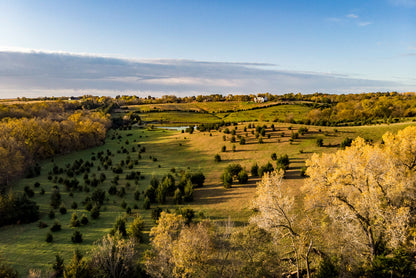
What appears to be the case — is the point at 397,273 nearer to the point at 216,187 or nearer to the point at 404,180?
the point at 404,180

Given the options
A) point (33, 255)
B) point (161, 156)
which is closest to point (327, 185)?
point (33, 255)

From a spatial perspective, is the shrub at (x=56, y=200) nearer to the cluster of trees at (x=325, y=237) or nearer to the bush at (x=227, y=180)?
the cluster of trees at (x=325, y=237)

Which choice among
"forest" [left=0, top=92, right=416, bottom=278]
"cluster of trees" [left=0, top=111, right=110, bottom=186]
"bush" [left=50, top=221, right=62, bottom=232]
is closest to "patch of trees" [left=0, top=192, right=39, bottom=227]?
"forest" [left=0, top=92, right=416, bottom=278]

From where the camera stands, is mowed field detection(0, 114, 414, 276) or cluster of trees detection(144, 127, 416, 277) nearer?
cluster of trees detection(144, 127, 416, 277)

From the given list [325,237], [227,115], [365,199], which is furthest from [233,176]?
[227,115]

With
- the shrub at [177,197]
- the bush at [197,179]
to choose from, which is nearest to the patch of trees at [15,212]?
the shrub at [177,197]

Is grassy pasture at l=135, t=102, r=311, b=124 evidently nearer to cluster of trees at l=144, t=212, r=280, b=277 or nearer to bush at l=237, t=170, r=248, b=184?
bush at l=237, t=170, r=248, b=184

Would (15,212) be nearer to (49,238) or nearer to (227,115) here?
(49,238)
